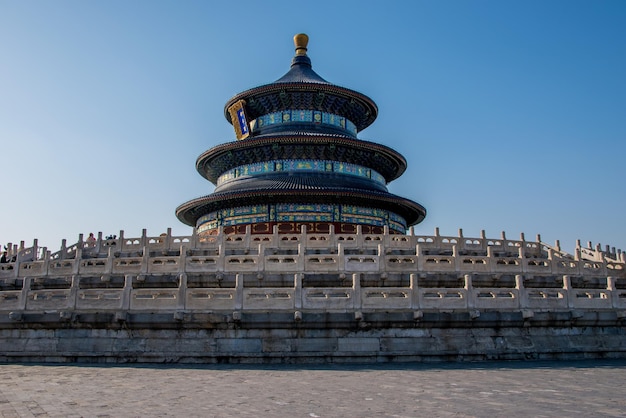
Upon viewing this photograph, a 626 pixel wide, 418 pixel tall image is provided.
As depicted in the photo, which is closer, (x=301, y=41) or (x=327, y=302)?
(x=327, y=302)

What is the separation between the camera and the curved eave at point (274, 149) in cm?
3575

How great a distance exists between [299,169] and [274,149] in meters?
2.08

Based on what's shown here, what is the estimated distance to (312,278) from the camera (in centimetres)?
1708

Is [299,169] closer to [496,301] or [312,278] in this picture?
[312,278]

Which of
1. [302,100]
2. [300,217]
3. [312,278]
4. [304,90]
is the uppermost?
[304,90]

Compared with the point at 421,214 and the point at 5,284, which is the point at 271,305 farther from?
the point at 421,214

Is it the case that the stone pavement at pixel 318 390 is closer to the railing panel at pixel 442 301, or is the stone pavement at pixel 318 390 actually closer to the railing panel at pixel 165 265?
the railing panel at pixel 442 301

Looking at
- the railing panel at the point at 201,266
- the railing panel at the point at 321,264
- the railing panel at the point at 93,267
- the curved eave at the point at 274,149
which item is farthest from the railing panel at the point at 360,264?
the curved eave at the point at 274,149

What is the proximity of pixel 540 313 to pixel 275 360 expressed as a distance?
666 cm

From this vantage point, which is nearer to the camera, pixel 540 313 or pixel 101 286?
pixel 540 313

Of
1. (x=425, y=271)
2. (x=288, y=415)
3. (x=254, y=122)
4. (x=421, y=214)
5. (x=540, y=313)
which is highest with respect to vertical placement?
(x=254, y=122)

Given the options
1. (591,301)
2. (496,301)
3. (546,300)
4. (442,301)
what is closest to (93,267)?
(442,301)

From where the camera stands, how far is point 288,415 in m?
7.53

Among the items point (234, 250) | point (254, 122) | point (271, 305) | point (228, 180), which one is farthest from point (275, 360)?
point (254, 122)
